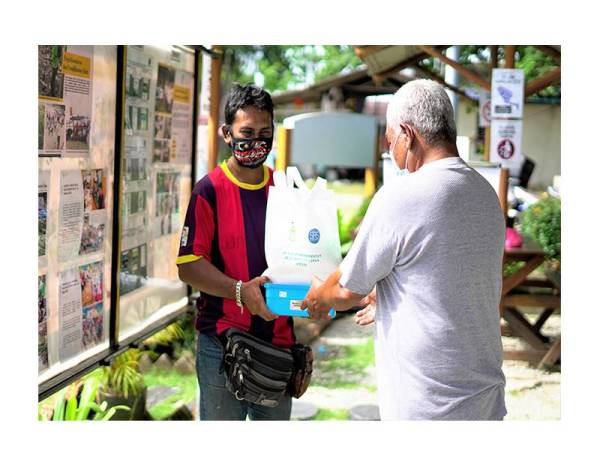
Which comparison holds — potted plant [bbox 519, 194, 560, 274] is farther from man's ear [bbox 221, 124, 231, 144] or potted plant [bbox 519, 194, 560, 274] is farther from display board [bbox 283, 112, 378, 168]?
man's ear [bbox 221, 124, 231, 144]

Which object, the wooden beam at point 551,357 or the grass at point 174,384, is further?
the wooden beam at point 551,357

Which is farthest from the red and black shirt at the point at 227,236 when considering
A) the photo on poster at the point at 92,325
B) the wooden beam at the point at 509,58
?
the wooden beam at the point at 509,58

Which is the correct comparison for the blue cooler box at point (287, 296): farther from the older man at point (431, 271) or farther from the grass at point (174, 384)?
the grass at point (174, 384)

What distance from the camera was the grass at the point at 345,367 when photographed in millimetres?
7266

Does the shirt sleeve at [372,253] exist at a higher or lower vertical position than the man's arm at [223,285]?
higher

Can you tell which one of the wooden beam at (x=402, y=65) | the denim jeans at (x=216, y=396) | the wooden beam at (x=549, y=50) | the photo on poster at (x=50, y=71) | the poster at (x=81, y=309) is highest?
the wooden beam at (x=402, y=65)

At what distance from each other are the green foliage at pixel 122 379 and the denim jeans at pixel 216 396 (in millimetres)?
1887

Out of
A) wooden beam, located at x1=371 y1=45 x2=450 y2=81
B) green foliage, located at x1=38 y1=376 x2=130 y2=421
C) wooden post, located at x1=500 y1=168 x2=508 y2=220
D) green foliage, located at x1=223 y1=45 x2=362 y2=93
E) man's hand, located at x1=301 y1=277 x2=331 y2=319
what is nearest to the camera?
man's hand, located at x1=301 y1=277 x2=331 y2=319

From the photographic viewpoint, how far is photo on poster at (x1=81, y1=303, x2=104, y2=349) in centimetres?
411

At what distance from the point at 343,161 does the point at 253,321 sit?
8613 mm

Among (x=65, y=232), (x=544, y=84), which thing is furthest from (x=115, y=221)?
(x=544, y=84)

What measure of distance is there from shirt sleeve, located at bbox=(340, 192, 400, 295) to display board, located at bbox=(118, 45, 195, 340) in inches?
81.1

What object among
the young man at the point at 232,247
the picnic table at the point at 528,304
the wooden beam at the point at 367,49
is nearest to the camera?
the young man at the point at 232,247

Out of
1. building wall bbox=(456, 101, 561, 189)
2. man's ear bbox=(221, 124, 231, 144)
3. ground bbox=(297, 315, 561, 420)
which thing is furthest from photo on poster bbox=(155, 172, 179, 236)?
building wall bbox=(456, 101, 561, 189)
